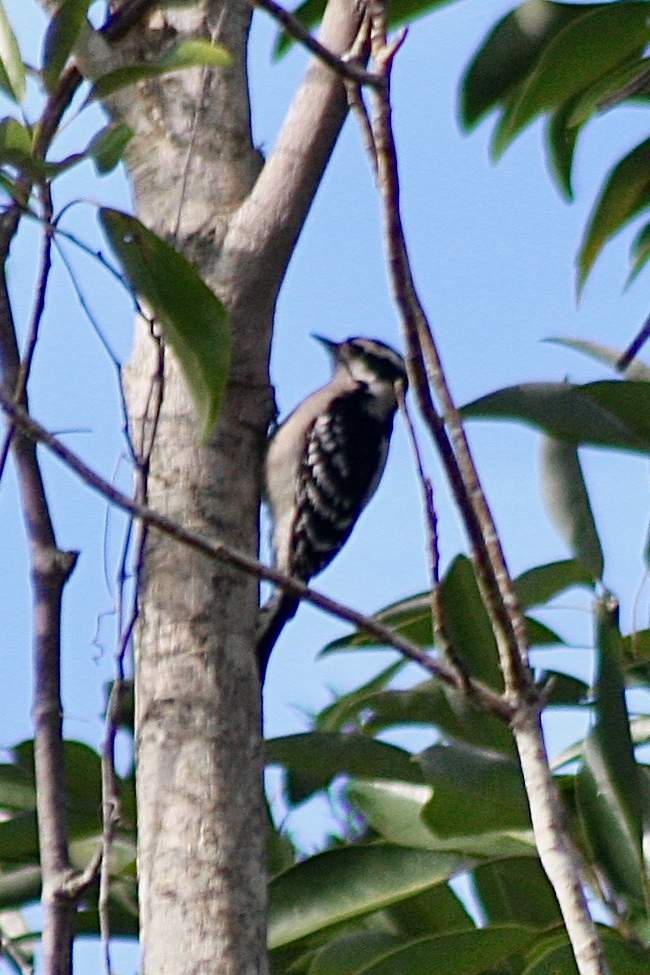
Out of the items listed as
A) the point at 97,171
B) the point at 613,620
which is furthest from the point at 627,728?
the point at 97,171

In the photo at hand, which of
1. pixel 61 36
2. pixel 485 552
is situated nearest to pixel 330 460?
pixel 61 36

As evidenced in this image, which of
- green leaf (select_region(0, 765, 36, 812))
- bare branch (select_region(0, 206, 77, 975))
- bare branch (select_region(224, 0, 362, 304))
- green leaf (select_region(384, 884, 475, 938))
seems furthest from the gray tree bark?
green leaf (select_region(384, 884, 475, 938))

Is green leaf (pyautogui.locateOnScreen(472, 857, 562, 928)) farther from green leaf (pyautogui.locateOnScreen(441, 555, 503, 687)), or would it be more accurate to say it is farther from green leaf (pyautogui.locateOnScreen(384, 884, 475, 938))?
green leaf (pyautogui.locateOnScreen(441, 555, 503, 687))

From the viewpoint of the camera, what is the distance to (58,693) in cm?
204

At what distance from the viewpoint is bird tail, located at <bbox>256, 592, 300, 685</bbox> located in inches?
121

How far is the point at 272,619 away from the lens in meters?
3.27

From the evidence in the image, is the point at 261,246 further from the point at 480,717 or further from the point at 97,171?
the point at 480,717

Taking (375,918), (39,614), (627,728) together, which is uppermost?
(39,614)

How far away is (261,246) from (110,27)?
608 millimetres

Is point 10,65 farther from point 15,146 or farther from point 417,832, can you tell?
point 417,832

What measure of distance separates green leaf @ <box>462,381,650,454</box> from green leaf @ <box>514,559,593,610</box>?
1.01 ft

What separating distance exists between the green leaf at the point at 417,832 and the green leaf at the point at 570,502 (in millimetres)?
459

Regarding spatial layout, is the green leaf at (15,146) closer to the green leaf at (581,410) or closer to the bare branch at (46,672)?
the bare branch at (46,672)

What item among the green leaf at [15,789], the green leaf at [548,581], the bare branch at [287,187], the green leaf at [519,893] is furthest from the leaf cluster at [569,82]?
the green leaf at [15,789]
